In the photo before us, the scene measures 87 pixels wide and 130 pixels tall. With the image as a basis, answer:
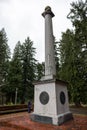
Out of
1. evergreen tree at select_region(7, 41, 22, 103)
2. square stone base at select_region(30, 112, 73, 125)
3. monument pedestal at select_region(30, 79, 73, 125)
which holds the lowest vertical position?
square stone base at select_region(30, 112, 73, 125)

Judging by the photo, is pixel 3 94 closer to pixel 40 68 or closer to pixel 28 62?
pixel 28 62

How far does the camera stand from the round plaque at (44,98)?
449 inches

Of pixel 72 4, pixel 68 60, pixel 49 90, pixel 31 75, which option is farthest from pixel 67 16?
pixel 31 75

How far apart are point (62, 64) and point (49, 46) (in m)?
13.8

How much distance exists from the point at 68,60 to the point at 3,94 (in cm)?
1896

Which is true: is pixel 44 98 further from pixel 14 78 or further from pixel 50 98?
pixel 14 78

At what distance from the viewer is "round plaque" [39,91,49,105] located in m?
11.4

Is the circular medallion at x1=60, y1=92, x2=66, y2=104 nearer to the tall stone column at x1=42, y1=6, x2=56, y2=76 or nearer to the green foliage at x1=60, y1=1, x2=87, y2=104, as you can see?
the tall stone column at x1=42, y1=6, x2=56, y2=76

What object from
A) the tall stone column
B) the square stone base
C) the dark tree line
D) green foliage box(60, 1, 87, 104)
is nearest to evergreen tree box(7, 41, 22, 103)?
the dark tree line

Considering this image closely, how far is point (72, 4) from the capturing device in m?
19.5

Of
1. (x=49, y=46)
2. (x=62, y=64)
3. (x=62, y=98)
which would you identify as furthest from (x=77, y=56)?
(x=62, y=98)

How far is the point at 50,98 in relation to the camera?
11.2m

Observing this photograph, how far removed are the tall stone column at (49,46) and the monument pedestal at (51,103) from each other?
47.2 inches

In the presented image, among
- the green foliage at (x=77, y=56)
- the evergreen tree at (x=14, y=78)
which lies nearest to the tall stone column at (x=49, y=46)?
the green foliage at (x=77, y=56)
